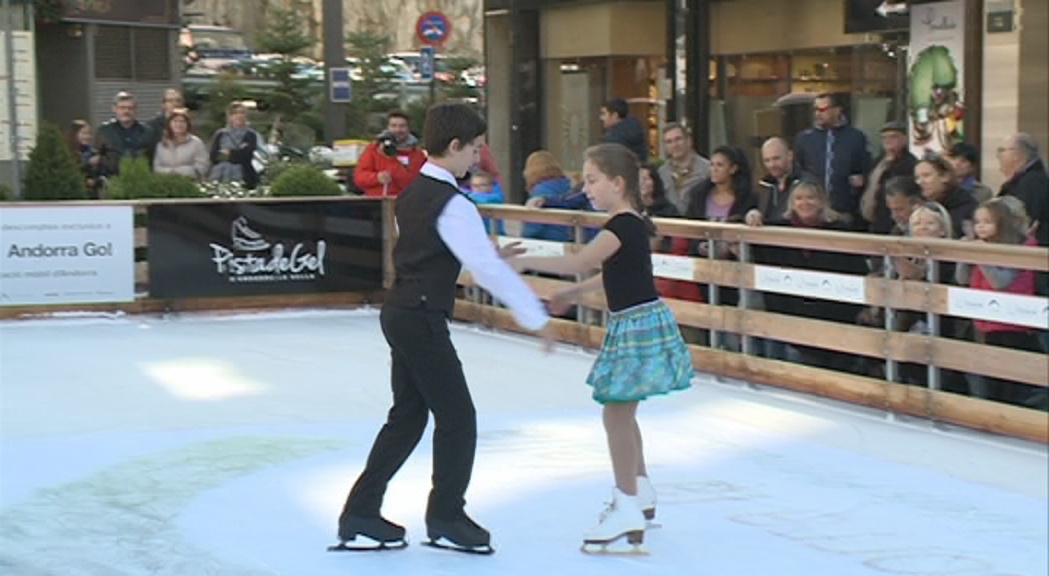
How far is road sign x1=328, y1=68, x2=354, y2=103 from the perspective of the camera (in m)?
21.4

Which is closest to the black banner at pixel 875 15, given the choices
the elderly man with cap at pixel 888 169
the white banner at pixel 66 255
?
the elderly man with cap at pixel 888 169

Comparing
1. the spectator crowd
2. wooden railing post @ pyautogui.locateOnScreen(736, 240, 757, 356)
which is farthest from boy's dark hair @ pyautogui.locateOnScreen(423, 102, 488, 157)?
wooden railing post @ pyautogui.locateOnScreen(736, 240, 757, 356)

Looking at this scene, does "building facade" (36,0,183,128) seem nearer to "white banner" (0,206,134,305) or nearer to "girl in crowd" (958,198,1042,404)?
"white banner" (0,206,134,305)

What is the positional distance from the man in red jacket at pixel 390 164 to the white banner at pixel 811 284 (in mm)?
4909

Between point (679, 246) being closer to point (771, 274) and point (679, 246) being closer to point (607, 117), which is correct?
point (771, 274)

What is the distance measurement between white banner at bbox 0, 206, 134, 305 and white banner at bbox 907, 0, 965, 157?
6.21m

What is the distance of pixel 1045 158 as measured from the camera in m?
12.8

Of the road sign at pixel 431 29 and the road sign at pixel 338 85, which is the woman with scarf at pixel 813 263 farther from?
the road sign at pixel 431 29

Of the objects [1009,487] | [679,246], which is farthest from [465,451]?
[679,246]

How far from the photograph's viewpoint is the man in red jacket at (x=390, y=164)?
1415 cm

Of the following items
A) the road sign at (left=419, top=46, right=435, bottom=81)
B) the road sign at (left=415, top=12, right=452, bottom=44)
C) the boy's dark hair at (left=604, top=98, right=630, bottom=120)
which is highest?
the road sign at (left=415, top=12, right=452, bottom=44)

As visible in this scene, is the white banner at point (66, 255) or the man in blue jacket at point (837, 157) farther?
the white banner at point (66, 255)

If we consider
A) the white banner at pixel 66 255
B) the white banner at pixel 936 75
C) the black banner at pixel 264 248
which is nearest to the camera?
the white banner at pixel 66 255

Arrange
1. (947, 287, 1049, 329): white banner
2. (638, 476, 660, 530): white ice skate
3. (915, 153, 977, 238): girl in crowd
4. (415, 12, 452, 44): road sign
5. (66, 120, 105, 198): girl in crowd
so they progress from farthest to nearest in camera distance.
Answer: (415, 12, 452, 44): road sign
(66, 120, 105, 198): girl in crowd
(915, 153, 977, 238): girl in crowd
(947, 287, 1049, 329): white banner
(638, 476, 660, 530): white ice skate
